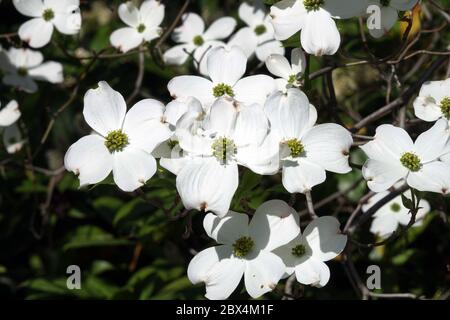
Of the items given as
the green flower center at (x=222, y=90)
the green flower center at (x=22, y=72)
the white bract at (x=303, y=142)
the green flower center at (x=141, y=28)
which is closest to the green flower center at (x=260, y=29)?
the green flower center at (x=141, y=28)

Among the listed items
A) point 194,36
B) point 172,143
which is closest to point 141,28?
point 194,36

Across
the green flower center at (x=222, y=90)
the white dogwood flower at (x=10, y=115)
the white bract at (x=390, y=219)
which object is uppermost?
the white dogwood flower at (x=10, y=115)

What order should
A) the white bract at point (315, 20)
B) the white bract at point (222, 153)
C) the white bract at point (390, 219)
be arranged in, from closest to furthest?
the white bract at point (222, 153) < the white bract at point (315, 20) < the white bract at point (390, 219)

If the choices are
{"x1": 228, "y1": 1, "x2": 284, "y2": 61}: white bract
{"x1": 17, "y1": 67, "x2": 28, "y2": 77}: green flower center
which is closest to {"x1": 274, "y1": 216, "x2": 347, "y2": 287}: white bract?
{"x1": 228, "y1": 1, "x2": 284, "y2": 61}: white bract

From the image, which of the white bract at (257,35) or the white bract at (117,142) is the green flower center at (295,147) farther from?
the white bract at (257,35)

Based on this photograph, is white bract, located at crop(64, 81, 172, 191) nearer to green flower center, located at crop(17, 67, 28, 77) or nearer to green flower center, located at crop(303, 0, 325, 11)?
green flower center, located at crop(303, 0, 325, 11)

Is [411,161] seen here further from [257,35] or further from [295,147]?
[257,35]
